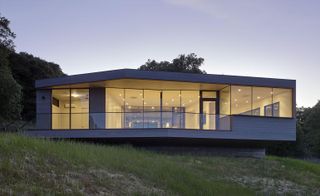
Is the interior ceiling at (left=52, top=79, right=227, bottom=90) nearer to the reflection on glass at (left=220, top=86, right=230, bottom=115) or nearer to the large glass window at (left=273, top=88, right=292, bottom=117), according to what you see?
the reflection on glass at (left=220, top=86, right=230, bottom=115)

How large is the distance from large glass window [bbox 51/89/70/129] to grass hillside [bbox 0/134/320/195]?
7664mm

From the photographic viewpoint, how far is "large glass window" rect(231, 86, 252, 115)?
27.6 m

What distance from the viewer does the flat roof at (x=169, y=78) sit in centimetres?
2611

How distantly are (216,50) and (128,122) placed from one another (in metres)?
11.3

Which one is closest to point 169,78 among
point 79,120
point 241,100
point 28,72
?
point 241,100

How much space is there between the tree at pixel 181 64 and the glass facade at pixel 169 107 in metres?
30.4

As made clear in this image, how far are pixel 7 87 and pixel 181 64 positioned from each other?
93.8 feet

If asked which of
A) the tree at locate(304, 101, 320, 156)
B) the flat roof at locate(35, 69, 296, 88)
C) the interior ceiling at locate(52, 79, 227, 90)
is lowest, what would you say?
the tree at locate(304, 101, 320, 156)

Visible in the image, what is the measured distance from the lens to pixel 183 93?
29.0m

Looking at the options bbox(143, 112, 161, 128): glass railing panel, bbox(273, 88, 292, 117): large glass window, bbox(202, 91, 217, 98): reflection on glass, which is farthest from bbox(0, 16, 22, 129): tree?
bbox(273, 88, 292, 117): large glass window

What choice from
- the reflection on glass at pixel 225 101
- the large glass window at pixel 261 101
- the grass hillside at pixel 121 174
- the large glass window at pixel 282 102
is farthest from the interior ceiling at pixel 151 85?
the grass hillside at pixel 121 174

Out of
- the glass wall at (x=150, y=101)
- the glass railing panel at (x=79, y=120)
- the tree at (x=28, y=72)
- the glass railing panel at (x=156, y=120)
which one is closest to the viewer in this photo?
the glass railing panel at (x=156, y=120)

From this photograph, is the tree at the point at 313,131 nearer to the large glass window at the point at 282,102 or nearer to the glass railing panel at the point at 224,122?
the large glass window at the point at 282,102

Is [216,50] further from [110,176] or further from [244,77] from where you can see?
[110,176]
